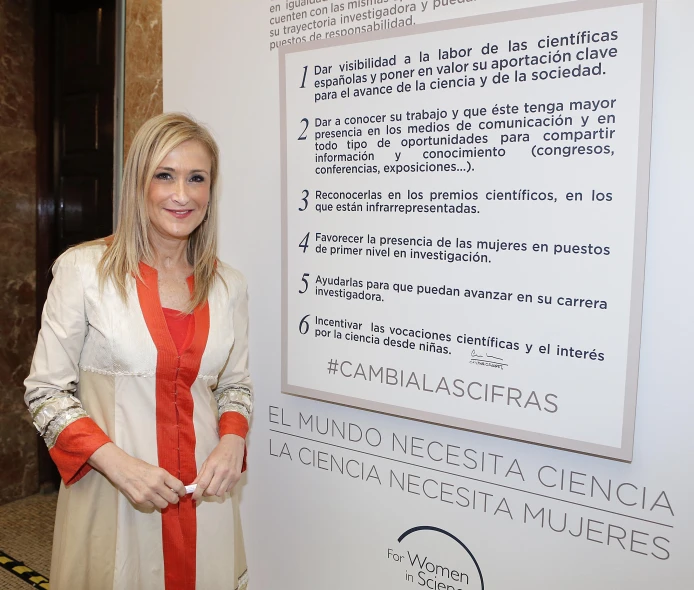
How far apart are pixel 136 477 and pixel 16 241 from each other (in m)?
2.31

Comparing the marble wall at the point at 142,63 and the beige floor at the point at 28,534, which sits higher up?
the marble wall at the point at 142,63

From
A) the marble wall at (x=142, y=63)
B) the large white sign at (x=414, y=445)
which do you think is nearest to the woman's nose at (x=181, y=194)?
Result: the large white sign at (x=414, y=445)

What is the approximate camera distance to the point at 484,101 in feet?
5.37

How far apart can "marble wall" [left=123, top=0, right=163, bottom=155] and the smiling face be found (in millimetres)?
795

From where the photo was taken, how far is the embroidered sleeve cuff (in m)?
1.57

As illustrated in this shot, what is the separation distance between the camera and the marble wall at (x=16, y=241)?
329 centimetres

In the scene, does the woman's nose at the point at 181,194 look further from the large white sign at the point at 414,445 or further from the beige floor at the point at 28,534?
the beige floor at the point at 28,534

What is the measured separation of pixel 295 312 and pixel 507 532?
851 mm

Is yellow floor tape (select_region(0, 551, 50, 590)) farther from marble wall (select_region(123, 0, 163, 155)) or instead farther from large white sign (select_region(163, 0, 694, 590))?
marble wall (select_region(123, 0, 163, 155))

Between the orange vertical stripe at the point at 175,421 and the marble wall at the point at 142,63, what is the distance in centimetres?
98

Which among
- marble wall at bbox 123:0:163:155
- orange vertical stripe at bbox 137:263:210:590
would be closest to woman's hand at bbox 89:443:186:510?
orange vertical stripe at bbox 137:263:210:590

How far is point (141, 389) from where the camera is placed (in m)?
1.68

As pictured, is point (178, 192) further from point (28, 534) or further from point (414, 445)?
point (28, 534)

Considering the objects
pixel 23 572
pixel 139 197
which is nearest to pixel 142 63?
pixel 139 197
